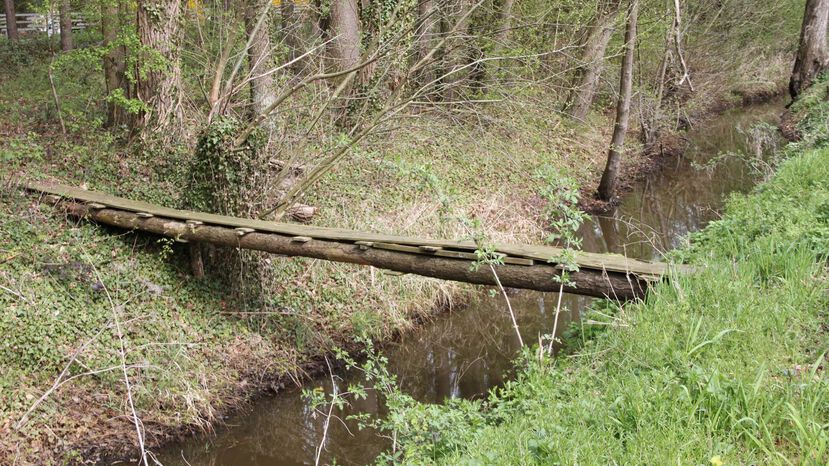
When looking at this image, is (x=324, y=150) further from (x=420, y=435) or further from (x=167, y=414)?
(x=420, y=435)

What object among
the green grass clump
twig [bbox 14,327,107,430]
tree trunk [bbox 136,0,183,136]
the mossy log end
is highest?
tree trunk [bbox 136,0,183,136]

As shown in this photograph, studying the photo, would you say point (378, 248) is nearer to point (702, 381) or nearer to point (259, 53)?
point (702, 381)

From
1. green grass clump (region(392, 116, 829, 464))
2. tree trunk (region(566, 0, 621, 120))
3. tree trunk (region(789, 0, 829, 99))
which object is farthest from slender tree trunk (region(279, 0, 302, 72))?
tree trunk (region(789, 0, 829, 99))

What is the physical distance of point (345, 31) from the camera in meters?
11.9

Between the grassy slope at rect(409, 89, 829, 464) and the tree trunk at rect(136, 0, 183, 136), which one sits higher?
the tree trunk at rect(136, 0, 183, 136)

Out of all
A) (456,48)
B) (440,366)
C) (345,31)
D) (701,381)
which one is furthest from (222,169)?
(701,381)

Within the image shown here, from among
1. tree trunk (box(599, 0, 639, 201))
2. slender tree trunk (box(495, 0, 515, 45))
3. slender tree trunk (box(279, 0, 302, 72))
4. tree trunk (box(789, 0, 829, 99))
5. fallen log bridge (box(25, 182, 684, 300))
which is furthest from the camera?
tree trunk (box(789, 0, 829, 99))

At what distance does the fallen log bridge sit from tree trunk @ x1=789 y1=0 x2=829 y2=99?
13.2 meters

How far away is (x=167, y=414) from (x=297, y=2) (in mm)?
7982

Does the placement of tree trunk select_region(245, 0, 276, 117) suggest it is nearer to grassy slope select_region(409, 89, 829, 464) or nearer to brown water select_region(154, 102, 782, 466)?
brown water select_region(154, 102, 782, 466)

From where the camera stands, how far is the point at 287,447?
252 inches

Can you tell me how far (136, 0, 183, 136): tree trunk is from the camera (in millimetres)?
9055

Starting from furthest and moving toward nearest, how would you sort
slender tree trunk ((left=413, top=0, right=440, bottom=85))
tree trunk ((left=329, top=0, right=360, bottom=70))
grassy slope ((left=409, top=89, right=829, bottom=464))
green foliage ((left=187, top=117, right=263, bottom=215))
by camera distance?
tree trunk ((left=329, top=0, right=360, bottom=70)) < slender tree trunk ((left=413, top=0, right=440, bottom=85)) < green foliage ((left=187, top=117, right=263, bottom=215)) < grassy slope ((left=409, top=89, right=829, bottom=464))

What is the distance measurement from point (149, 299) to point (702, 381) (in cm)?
599
